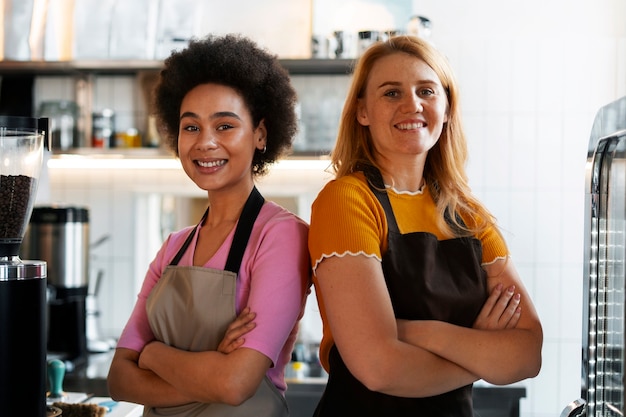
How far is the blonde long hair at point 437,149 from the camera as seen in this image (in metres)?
1.51

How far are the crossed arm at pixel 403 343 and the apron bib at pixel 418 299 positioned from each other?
0.04 meters

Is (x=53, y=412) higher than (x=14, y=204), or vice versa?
(x=14, y=204)

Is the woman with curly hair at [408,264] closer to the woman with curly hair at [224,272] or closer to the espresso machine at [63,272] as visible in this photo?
the woman with curly hair at [224,272]

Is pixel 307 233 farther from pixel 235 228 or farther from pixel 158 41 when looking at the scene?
pixel 158 41

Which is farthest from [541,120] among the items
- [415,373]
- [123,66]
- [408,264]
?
[415,373]

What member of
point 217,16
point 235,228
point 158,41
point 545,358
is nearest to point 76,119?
point 158,41

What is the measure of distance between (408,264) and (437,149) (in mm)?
313

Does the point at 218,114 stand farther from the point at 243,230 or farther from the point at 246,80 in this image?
the point at 243,230

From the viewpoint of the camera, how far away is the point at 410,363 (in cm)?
133

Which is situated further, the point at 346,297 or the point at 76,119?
the point at 76,119

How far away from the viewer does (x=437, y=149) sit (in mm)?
1602

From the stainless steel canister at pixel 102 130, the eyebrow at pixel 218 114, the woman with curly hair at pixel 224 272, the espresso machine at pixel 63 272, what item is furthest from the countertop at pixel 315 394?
the eyebrow at pixel 218 114

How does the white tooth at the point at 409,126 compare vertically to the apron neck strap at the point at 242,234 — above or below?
above

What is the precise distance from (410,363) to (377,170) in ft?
1.27
